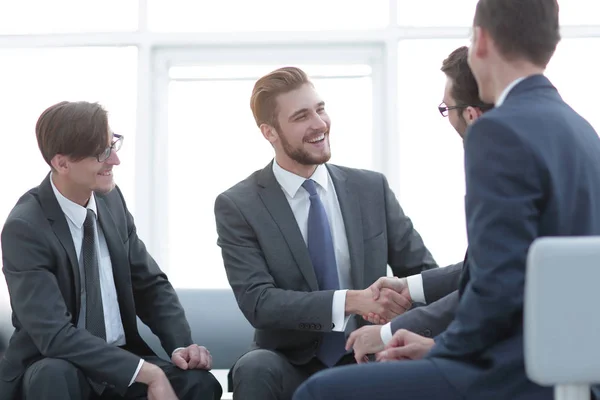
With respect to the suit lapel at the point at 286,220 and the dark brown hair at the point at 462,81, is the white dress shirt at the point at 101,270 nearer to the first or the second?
the suit lapel at the point at 286,220

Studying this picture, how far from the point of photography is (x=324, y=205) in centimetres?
346

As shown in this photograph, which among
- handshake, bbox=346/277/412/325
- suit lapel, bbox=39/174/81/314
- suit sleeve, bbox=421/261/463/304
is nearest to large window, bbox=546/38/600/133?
suit sleeve, bbox=421/261/463/304

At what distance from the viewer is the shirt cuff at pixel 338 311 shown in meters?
3.12

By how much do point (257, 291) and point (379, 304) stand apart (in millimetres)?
463

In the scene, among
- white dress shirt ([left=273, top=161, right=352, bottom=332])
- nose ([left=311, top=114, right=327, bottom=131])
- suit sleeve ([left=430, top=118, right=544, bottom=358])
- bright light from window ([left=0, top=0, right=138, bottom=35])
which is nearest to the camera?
suit sleeve ([left=430, top=118, right=544, bottom=358])

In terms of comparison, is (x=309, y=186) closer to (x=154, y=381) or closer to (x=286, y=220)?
(x=286, y=220)

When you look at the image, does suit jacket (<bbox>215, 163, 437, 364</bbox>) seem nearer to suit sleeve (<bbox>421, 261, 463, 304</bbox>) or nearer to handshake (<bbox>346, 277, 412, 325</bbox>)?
handshake (<bbox>346, 277, 412, 325</bbox>)

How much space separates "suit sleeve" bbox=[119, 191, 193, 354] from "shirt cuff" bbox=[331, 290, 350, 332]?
622 mm

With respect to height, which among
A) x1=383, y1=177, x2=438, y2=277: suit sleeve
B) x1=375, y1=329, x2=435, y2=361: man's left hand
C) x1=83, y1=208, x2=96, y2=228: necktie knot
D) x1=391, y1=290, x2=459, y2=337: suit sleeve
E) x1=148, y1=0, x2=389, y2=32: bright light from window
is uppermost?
x1=148, y1=0, x2=389, y2=32: bright light from window

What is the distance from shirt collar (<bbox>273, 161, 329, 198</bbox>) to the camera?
344cm

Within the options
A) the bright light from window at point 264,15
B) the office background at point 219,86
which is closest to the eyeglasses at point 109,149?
the office background at point 219,86

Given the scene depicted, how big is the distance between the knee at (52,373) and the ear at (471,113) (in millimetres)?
1574

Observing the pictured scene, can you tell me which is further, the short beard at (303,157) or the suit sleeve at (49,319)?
the short beard at (303,157)

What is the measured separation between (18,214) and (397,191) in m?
2.52
